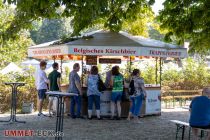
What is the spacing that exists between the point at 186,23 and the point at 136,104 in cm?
310

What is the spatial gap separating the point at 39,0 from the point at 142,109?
5.69 m

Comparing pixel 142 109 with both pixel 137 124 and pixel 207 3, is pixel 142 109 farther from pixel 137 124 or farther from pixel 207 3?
pixel 207 3

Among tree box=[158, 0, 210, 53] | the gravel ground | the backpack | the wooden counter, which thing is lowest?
the gravel ground

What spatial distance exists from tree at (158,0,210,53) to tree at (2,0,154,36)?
855mm

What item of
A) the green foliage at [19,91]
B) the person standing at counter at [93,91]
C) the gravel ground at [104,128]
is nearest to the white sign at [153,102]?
the gravel ground at [104,128]

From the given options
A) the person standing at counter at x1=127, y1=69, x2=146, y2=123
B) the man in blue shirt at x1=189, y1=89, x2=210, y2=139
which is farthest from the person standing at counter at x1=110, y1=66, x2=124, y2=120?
the man in blue shirt at x1=189, y1=89, x2=210, y2=139

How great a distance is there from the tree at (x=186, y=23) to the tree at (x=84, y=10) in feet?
2.81

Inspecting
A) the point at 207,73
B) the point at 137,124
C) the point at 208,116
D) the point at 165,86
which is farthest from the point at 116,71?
the point at 207,73

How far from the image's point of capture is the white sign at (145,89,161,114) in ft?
49.1

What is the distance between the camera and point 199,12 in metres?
13.2

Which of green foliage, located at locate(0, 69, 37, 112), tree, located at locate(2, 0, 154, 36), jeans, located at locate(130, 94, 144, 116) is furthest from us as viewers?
green foliage, located at locate(0, 69, 37, 112)

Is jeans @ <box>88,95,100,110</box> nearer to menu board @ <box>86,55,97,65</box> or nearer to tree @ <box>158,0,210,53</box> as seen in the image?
menu board @ <box>86,55,97,65</box>

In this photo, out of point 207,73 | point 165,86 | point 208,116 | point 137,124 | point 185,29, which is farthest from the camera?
point 207,73

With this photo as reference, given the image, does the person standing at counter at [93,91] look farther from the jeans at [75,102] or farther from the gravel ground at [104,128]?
the gravel ground at [104,128]
